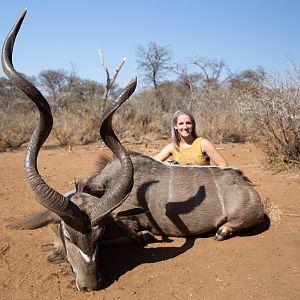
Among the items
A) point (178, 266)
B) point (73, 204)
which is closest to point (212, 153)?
point (178, 266)

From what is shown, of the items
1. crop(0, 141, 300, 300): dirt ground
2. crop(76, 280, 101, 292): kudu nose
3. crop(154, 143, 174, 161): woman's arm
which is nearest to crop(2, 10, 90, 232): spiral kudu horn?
crop(76, 280, 101, 292): kudu nose

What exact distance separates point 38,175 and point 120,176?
0.69 meters

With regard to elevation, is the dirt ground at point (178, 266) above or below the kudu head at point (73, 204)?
below

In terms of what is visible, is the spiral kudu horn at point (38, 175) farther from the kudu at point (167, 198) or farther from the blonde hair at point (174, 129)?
the blonde hair at point (174, 129)

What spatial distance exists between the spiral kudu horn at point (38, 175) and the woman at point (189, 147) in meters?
2.22

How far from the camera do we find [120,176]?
324cm

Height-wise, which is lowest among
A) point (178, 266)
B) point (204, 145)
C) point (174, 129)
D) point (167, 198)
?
point (178, 266)

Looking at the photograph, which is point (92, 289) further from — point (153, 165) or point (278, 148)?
point (278, 148)

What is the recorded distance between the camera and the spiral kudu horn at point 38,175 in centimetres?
283

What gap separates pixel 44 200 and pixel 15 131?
9.75 meters

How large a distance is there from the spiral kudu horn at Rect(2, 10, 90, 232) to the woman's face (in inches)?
88.4

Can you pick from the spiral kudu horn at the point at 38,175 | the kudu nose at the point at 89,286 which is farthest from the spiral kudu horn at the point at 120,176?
the kudu nose at the point at 89,286

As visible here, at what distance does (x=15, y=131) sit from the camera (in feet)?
39.1

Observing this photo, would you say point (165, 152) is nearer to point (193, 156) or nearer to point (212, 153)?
point (193, 156)
